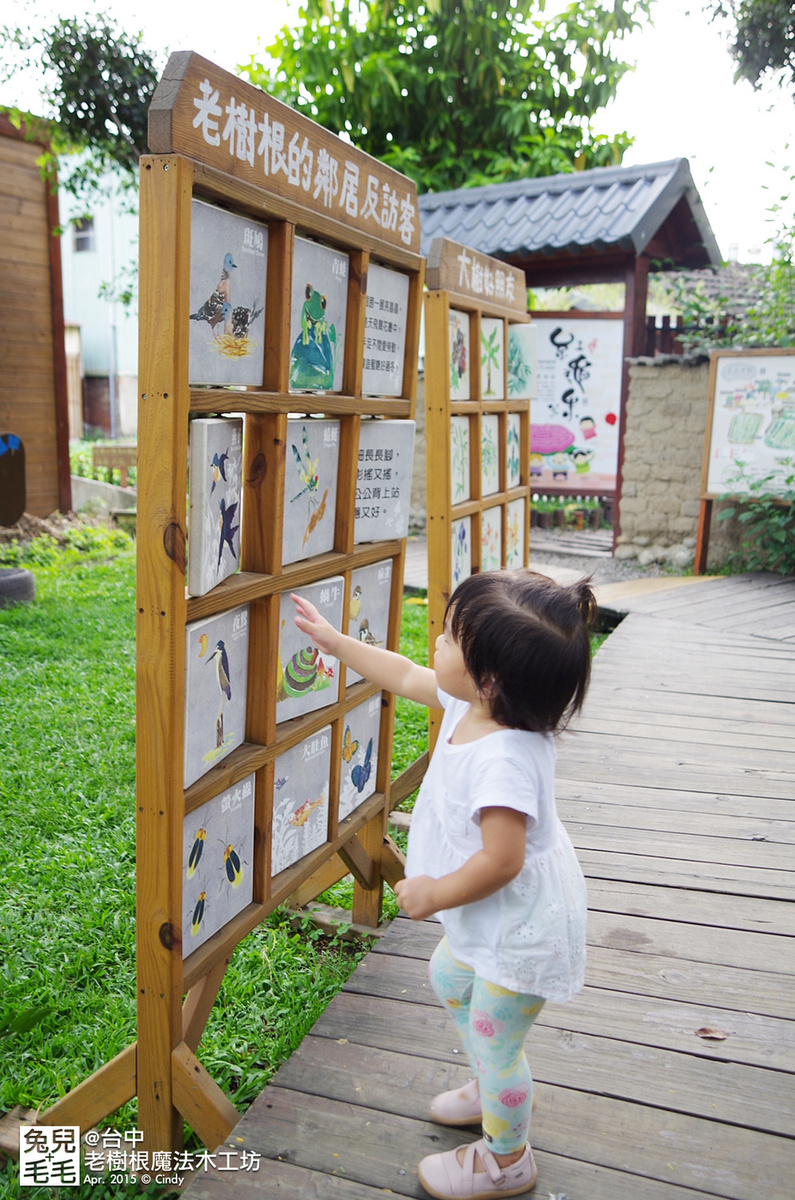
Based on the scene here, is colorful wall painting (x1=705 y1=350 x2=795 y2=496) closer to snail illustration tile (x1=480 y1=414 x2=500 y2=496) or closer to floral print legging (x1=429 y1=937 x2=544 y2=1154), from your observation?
snail illustration tile (x1=480 y1=414 x2=500 y2=496)

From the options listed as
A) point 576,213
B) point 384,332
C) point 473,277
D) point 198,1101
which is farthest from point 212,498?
point 576,213

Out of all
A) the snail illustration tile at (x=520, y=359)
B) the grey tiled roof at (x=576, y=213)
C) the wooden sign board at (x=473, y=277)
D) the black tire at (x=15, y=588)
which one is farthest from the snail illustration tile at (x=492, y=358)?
the grey tiled roof at (x=576, y=213)

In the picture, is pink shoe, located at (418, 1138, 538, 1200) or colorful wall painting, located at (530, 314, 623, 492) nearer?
pink shoe, located at (418, 1138, 538, 1200)

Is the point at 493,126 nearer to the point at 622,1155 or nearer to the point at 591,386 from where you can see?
the point at 591,386

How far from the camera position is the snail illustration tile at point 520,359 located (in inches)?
155

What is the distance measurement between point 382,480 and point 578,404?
656 cm

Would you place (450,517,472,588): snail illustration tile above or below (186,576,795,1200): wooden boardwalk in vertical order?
above

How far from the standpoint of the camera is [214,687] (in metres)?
1.77

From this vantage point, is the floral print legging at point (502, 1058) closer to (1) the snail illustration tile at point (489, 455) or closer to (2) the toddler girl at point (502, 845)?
(2) the toddler girl at point (502, 845)

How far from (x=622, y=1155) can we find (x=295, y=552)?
1.32m

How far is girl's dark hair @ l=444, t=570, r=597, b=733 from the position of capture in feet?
4.89

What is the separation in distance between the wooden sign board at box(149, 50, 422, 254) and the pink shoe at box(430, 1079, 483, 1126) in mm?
1727

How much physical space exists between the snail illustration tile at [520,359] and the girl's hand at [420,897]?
8.92 ft

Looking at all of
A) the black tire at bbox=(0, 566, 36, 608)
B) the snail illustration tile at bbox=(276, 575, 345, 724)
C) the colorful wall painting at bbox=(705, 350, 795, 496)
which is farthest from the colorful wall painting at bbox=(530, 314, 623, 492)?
the snail illustration tile at bbox=(276, 575, 345, 724)
